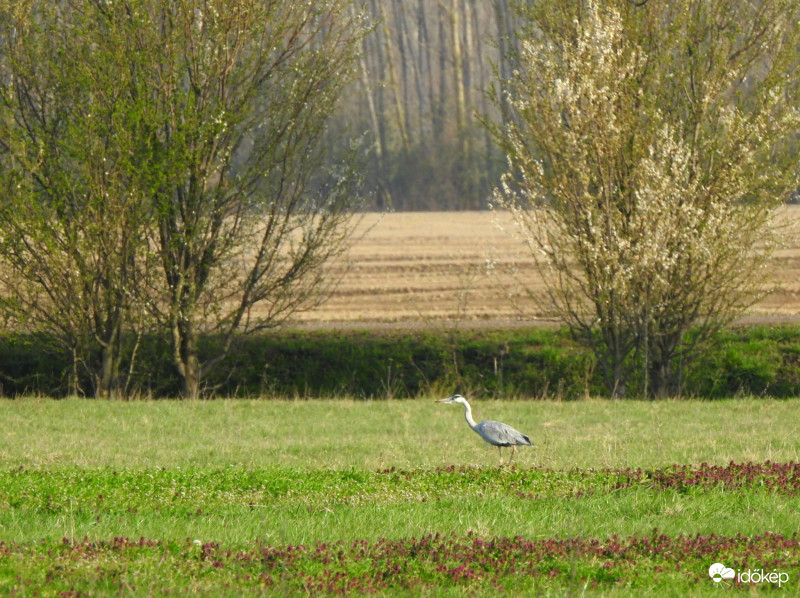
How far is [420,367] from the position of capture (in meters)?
22.6

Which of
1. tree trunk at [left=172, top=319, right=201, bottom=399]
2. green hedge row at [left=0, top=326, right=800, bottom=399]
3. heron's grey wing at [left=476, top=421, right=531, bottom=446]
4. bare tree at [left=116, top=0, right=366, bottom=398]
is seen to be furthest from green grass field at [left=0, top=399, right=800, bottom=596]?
green hedge row at [left=0, top=326, right=800, bottom=399]

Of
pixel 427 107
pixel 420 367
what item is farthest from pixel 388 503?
pixel 427 107

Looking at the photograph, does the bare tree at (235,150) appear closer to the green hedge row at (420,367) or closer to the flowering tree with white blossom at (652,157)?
the green hedge row at (420,367)

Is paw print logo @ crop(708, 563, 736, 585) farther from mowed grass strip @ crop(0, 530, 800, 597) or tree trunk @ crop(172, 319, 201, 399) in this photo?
tree trunk @ crop(172, 319, 201, 399)

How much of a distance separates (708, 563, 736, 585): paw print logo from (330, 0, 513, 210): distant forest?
50223 millimetres

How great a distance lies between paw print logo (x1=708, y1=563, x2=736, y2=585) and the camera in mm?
6695

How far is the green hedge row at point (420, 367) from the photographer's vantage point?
69.8ft

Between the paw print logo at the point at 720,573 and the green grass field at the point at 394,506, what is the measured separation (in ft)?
0.11

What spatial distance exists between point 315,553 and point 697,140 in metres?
14.6

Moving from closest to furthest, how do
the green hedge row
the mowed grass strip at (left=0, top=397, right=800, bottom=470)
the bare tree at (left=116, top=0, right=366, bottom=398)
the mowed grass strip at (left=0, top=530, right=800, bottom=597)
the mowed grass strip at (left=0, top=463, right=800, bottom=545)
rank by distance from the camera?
the mowed grass strip at (left=0, top=530, right=800, bottom=597)
the mowed grass strip at (left=0, top=463, right=800, bottom=545)
the mowed grass strip at (left=0, top=397, right=800, bottom=470)
the bare tree at (left=116, top=0, right=366, bottom=398)
the green hedge row

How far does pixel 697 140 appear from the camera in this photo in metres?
19.5

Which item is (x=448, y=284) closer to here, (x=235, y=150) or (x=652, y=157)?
(x=235, y=150)

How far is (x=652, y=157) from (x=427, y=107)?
6886 cm

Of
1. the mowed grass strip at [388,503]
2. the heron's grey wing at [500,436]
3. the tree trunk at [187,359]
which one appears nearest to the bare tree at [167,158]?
the tree trunk at [187,359]
